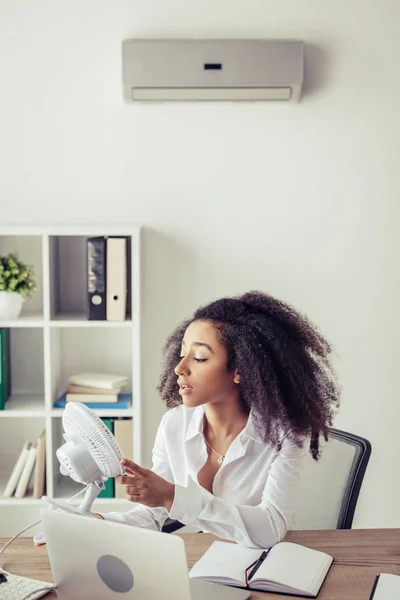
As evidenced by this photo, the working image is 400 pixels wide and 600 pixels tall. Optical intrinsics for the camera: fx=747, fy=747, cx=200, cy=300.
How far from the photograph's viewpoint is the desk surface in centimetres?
148

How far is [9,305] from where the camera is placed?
2.91 m

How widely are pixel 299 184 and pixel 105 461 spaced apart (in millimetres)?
1875

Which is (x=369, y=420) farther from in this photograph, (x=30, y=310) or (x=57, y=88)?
(x=57, y=88)

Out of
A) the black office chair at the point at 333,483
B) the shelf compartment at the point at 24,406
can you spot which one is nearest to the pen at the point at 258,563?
the black office chair at the point at 333,483

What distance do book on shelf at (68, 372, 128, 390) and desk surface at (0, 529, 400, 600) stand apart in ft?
4.19

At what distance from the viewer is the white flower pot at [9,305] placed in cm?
290

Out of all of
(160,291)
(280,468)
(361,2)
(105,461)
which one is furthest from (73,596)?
(361,2)

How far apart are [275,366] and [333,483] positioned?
444mm

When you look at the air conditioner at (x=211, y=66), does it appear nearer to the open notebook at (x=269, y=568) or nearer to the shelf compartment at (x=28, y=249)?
the shelf compartment at (x=28, y=249)

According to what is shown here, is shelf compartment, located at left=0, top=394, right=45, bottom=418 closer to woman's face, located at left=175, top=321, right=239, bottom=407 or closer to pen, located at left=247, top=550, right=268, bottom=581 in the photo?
woman's face, located at left=175, top=321, right=239, bottom=407

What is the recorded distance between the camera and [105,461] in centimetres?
151

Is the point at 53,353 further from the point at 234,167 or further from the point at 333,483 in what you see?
the point at 333,483

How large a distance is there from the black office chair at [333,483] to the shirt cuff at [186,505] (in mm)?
396

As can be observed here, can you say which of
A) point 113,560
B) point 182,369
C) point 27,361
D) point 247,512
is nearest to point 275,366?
point 182,369
